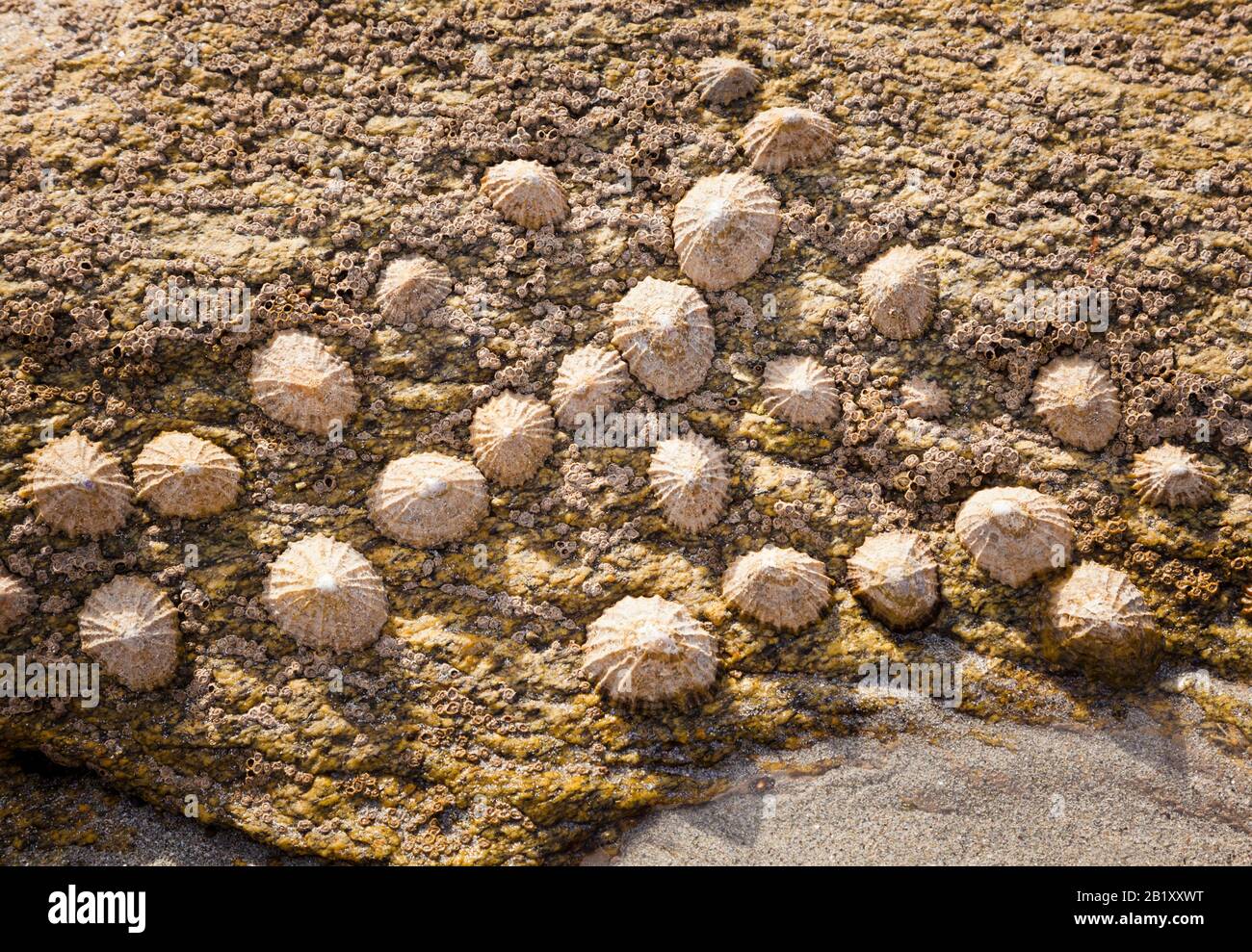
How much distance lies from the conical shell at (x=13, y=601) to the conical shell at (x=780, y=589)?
3750 millimetres

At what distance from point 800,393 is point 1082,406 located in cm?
159

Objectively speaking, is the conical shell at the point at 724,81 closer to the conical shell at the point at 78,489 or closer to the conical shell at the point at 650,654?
the conical shell at the point at 650,654

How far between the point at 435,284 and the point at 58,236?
2230 mm

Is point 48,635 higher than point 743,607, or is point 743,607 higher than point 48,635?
point 743,607

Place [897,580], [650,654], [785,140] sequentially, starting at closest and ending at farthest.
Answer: [650,654] → [897,580] → [785,140]

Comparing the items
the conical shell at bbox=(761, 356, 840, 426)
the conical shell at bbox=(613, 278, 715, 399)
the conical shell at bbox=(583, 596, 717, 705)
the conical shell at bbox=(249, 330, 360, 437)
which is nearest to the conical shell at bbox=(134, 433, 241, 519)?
the conical shell at bbox=(249, 330, 360, 437)

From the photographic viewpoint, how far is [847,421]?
5.70 metres

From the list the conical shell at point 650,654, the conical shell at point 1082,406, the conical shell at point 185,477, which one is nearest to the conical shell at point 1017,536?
the conical shell at point 1082,406

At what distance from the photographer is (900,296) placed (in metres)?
5.80

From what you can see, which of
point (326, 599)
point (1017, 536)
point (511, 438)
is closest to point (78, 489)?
point (326, 599)

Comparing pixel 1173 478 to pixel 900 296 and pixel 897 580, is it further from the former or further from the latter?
pixel 900 296

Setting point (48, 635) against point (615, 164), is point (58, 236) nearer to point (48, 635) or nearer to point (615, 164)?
point (48, 635)

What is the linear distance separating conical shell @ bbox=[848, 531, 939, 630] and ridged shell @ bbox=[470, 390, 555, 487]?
188 centimetres
